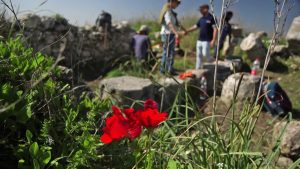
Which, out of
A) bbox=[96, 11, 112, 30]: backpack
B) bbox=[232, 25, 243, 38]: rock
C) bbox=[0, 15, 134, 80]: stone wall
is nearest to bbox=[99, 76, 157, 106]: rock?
bbox=[0, 15, 134, 80]: stone wall

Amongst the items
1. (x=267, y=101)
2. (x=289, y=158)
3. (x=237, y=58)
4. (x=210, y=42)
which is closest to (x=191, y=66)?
(x=237, y=58)

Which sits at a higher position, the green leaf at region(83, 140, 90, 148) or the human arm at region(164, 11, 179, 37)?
the human arm at region(164, 11, 179, 37)

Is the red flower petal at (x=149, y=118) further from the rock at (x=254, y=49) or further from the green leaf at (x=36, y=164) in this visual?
the rock at (x=254, y=49)

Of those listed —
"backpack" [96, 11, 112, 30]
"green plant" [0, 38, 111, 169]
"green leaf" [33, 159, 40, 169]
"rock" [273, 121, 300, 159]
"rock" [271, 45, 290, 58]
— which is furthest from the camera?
"rock" [271, 45, 290, 58]

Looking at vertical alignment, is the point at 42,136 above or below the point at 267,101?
above

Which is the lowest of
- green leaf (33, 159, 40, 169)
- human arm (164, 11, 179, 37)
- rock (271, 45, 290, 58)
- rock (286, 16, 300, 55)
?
rock (271, 45, 290, 58)

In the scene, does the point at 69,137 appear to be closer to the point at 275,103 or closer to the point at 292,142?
the point at 292,142

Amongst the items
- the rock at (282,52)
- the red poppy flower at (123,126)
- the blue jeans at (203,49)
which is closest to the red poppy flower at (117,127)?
the red poppy flower at (123,126)

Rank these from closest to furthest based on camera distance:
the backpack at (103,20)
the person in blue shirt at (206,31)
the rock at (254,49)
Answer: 1. the person in blue shirt at (206,31)
2. the rock at (254,49)
3. the backpack at (103,20)

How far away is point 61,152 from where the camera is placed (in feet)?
6.43

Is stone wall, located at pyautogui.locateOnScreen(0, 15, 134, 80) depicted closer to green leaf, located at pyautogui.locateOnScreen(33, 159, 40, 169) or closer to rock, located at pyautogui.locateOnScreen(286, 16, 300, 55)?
rock, located at pyautogui.locateOnScreen(286, 16, 300, 55)

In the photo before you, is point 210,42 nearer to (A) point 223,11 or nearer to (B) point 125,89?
(B) point 125,89

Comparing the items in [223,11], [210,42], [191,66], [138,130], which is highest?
[223,11]

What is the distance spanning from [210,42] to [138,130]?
720 centimetres
